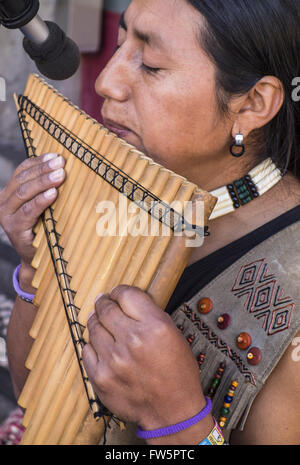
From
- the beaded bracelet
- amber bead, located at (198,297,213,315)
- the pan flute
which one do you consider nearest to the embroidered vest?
amber bead, located at (198,297,213,315)

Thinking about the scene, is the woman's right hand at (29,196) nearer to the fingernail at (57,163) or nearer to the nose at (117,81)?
the fingernail at (57,163)

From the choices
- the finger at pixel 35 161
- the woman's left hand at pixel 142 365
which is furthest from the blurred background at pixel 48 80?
the woman's left hand at pixel 142 365

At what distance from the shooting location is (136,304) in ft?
3.29

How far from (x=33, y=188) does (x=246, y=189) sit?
570 mm

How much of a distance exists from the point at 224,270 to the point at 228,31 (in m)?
0.59

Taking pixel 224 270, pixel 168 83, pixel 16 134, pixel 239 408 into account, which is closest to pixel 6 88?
pixel 16 134

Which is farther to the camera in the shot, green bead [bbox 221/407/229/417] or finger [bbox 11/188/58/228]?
finger [bbox 11/188/58/228]

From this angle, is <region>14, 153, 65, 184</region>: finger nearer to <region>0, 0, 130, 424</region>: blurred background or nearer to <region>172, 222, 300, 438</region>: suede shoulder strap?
<region>172, 222, 300, 438</region>: suede shoulder strap

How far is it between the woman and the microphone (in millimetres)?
117

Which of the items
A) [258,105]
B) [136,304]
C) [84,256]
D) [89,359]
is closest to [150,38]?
[258,105]

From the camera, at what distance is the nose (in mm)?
1314

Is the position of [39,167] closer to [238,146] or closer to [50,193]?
[50,193]

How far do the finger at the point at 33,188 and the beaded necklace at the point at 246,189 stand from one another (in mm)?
415

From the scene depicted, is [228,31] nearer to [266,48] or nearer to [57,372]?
[266,48]
